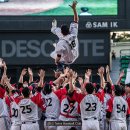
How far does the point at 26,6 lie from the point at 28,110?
11.6 meters

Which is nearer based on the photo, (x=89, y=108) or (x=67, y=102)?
(x=89, y=108)

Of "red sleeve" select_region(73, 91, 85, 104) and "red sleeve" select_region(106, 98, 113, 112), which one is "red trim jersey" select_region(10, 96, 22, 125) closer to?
"red sleeve" select_region(73, 91, 85, 104)

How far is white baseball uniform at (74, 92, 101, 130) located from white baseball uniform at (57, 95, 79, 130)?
0.21 meters

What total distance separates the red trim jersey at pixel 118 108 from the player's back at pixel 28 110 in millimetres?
1496

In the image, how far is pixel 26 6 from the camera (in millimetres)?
26172

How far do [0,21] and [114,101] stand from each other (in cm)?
1165

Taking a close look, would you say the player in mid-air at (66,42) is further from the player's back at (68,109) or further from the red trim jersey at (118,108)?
the red trim jersey at (118,108)

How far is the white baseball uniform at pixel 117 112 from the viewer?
584 inches

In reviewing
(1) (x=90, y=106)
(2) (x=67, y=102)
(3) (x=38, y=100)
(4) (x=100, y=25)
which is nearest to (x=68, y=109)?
(2) (x=67, y=102)

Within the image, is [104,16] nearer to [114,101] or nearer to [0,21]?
[0,21]

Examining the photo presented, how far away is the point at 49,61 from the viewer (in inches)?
1035

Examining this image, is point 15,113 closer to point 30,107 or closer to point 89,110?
point 30,107

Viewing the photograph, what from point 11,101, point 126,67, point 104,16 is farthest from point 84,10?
point 11,101

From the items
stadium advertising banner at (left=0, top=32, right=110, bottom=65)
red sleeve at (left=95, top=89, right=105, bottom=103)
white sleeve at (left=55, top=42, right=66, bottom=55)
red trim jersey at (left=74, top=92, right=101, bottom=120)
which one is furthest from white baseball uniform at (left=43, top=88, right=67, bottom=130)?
stadium advertising banner at (left=0, top=32, right=110, bottom=65)
